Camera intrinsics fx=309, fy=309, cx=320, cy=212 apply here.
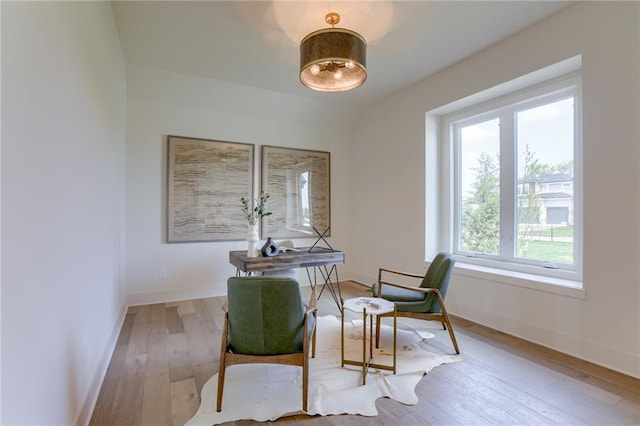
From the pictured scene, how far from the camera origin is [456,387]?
7.07ft

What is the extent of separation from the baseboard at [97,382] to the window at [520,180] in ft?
12.6

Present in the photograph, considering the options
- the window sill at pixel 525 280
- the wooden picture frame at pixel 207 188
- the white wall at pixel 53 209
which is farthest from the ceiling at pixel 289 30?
the window sill at pixel 525 280

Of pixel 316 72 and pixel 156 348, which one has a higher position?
pixel 316 72

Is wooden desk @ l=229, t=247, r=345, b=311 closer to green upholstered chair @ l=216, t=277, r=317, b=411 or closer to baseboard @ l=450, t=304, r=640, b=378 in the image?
green upholstered chair @ l=216, t=277, r=317, b=411

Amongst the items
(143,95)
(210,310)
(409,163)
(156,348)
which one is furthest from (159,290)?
(409,163)

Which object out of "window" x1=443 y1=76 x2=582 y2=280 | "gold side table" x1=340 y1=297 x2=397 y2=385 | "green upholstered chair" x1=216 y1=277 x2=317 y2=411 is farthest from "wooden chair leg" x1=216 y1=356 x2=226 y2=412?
"window" x1=443 y1=76 x2=582 y2=280

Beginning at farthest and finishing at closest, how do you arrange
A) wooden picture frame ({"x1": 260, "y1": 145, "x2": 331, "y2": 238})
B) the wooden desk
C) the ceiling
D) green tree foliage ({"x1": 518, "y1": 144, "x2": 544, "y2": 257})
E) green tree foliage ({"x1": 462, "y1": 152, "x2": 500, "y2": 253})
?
wooden picture frame ({"x1": 260, "y1": 145, "x2": 331, "y2": 238}) → green tree foliage ({"x1": 462, "y1": 152, "x2": 500, "y2": 253}) → green tree foliage ({"x1": 518, "y1": 144, "x2": 544, "y2": 257}) → the wooden desk → the ceiling

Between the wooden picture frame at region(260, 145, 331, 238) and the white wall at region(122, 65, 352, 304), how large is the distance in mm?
204

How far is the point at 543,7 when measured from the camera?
8.71ft

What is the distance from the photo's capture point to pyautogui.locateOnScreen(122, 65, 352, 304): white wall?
3992mm

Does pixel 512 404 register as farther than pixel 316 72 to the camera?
No

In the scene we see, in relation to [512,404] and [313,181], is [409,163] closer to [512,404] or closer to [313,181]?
[313,181]

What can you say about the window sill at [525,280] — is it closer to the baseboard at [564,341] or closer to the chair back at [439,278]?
the baseboard at [564,341]

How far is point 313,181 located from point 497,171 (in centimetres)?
274
